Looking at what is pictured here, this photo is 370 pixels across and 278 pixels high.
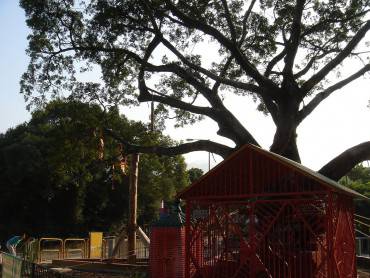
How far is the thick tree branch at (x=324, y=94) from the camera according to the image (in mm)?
18250

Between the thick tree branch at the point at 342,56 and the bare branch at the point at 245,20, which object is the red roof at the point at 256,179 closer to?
the thick tree branch at the point at 342,56

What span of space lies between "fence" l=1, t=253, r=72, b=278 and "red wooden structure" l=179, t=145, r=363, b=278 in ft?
12.3

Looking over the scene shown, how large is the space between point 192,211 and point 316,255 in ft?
11.3

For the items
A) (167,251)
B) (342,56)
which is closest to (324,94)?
(342,56)

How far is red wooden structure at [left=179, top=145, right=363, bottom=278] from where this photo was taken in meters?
12.0

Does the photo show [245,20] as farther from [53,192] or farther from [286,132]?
[53,192]

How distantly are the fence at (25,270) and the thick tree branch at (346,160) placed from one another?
9.43 meters

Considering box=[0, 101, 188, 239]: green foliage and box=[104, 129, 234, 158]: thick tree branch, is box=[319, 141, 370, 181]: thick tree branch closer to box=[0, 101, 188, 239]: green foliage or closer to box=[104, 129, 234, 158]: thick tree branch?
box=[104, 129, 234, 158]: thick tree branch

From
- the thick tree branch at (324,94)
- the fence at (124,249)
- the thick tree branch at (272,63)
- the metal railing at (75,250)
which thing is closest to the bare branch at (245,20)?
the thick tree branch at (272,63)

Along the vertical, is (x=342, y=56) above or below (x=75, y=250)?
above

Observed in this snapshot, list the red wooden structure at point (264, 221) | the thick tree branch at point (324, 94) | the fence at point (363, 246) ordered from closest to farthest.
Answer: the red wooden structure at point (264, 221)
the thick tree branch at point (324, 94)
the fence at point (363, 246)

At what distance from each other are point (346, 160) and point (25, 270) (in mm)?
10414

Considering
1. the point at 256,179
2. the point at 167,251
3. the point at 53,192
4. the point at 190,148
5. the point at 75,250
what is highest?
the point at 190,148

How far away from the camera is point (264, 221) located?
42.4 ft
